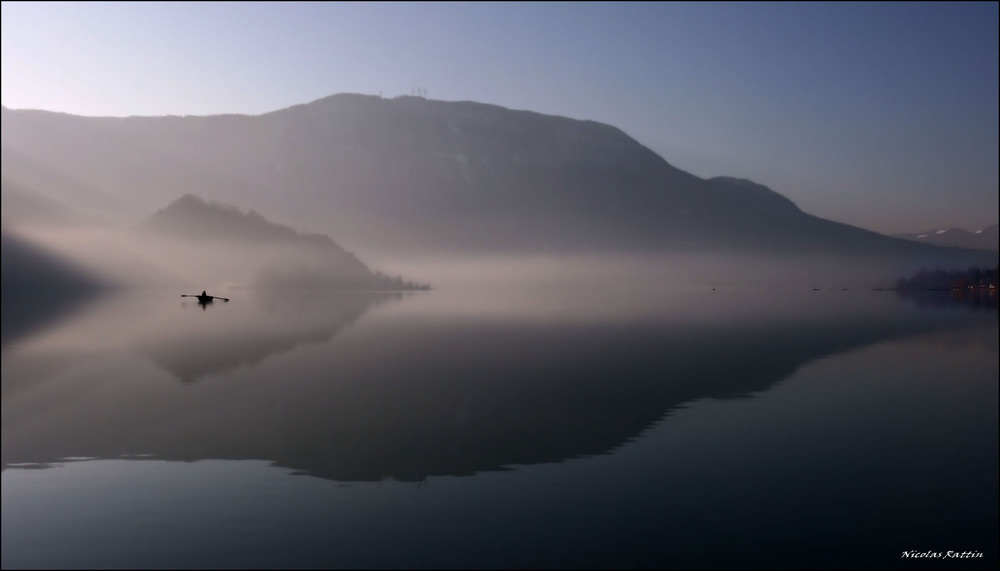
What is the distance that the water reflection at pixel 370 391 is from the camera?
30344 millimetres

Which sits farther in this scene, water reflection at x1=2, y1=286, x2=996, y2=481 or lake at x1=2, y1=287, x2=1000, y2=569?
water reflection at x1=2, y1=286, x2=996, y2=481

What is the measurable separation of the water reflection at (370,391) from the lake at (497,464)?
0.25m

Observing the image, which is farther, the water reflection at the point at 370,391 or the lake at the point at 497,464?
the water reflection at the point at 370,391

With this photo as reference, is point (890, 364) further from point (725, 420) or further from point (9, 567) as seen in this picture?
point (9, 567)

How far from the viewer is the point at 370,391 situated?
4653cm

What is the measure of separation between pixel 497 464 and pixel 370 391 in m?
20.1

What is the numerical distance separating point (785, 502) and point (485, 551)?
34.3 feet

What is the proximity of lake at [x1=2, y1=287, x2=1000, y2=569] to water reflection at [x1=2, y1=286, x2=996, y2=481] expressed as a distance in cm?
25

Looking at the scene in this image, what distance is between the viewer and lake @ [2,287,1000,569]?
19844mm

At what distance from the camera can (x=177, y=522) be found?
2119cm

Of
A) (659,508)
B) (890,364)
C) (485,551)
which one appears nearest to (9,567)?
(485,551)

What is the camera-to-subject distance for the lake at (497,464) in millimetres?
19844

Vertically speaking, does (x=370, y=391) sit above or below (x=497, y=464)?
above

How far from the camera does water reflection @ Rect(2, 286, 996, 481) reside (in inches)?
1195
